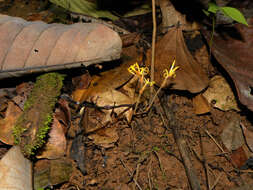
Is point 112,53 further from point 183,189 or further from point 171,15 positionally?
point 183,189

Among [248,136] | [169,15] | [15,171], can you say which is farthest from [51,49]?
[248,136]

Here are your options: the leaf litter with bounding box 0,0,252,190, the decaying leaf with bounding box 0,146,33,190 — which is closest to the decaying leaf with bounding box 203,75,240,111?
the leaf litter with bounding box 0,0,252,190

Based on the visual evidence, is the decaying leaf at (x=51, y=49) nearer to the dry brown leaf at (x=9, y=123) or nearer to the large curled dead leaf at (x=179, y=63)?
the dry brown leaf at (x=9, y=123)

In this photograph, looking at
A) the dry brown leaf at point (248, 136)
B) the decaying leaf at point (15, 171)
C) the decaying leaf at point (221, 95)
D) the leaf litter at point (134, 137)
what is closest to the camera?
the decaying leaf at point (15, 171)

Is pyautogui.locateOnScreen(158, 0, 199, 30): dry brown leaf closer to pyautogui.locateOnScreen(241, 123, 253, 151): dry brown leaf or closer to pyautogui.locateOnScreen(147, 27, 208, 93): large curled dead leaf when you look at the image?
pyautogui.locateOnScreen(147, 27, 208, 93): large curled dead leaf

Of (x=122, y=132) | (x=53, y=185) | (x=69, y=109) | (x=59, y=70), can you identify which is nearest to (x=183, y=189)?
(x=122, y=132)

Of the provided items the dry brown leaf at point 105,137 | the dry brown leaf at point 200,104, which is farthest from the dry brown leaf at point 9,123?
the dry brown leaf at point 200,104
